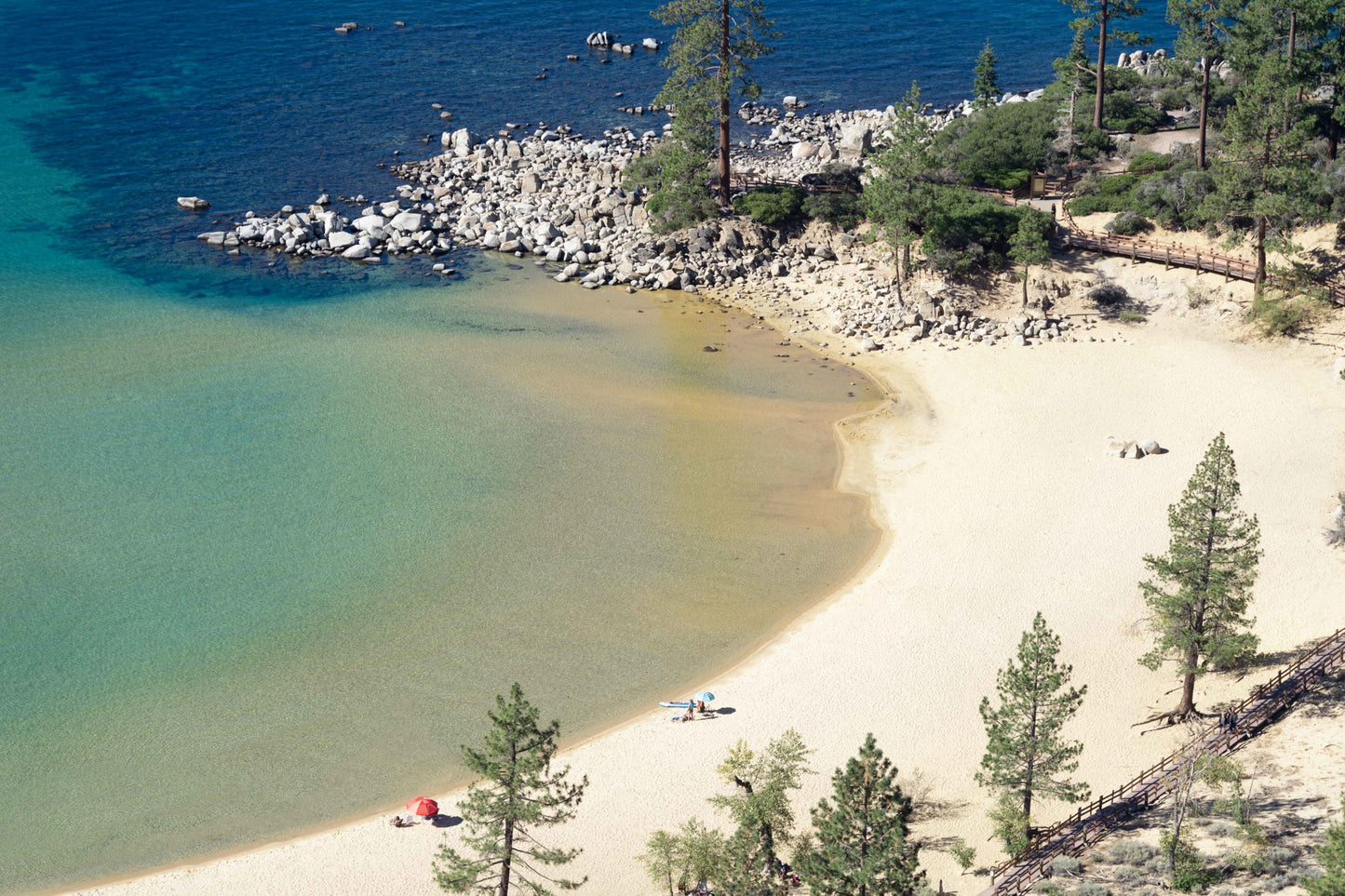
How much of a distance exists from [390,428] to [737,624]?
25759 millimetres

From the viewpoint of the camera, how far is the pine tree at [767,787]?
Result: 1658 inches

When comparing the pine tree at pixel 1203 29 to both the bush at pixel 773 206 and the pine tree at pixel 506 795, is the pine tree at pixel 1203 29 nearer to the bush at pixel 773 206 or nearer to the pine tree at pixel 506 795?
the bush at pixel 773 206

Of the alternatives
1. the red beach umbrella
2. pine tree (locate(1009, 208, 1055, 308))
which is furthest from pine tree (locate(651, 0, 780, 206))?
the red beach umbrella

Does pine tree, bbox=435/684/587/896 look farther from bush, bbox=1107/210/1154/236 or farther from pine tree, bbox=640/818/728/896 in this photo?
bush, bbox=1107/210/1154/236

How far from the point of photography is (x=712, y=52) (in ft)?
295

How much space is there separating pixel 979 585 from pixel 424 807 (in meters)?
25.9

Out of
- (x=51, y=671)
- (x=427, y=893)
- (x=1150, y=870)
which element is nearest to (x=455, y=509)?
(x=51, y=671)

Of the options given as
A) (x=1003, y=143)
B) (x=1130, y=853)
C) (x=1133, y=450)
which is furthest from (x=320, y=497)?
(x=1003, y=143)

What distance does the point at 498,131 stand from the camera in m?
110

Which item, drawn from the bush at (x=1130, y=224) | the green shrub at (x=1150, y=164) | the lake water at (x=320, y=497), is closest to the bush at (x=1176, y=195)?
the bush at (x=1130, y=224)

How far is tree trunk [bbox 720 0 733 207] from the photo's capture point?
3465 inches

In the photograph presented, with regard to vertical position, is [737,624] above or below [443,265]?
below

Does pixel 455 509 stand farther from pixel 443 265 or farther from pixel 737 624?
pixel 443 265

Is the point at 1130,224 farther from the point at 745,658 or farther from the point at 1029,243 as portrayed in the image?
the point at 745,658
